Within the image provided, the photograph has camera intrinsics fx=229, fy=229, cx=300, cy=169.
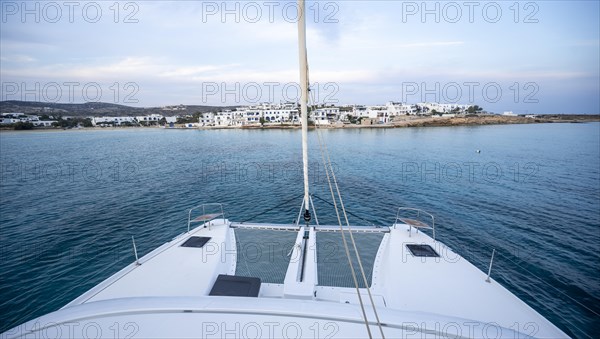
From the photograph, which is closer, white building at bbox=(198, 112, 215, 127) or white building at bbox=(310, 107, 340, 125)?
white building at bbox=(310, 107, 340, 125)

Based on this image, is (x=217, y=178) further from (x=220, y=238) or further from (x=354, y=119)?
(x=354, y=119)

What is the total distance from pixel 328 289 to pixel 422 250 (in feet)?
9.12

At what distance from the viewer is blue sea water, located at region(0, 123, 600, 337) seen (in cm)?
820

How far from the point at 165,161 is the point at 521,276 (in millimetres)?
36553

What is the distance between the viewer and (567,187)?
1880 cm

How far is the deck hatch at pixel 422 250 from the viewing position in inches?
229

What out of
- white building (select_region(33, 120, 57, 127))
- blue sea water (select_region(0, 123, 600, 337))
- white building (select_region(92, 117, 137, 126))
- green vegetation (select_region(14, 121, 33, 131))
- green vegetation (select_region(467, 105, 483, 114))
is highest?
green vegetation (select_region(467, 105, 483, 114))

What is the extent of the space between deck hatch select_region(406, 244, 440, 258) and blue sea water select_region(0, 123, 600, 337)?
4.68m

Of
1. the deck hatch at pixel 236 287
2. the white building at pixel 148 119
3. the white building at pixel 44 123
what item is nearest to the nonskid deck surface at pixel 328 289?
the deck hatch at pixel 236 287

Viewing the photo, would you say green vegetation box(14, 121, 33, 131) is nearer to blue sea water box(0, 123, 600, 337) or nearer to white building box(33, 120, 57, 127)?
white building box(33, 120, 57, 127)

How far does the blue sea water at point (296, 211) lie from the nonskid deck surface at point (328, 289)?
15.6ft

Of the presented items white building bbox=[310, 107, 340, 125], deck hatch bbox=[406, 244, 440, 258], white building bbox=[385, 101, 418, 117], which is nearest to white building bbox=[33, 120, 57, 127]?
white building bbox=[310, 107, 340, 125]

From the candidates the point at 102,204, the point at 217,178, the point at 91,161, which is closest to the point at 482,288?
the point at 102,204

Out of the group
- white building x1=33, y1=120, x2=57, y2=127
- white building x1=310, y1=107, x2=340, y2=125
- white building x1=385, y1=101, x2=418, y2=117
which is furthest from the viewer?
white building x1=385, y1=101, x2=418, y2=117
